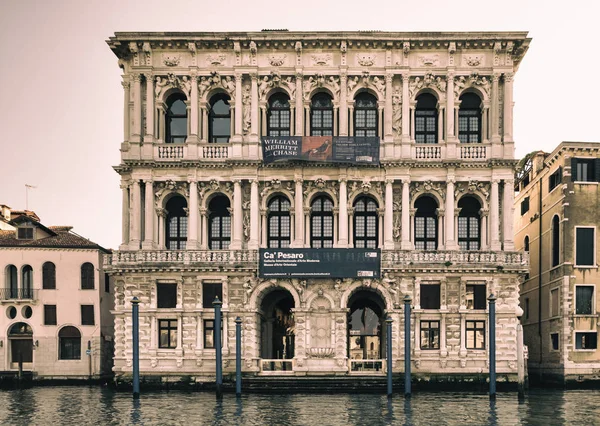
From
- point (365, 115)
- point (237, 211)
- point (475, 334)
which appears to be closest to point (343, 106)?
point (365, 115)

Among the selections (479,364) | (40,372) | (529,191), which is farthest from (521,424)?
(40,372)

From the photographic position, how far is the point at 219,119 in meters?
53.0

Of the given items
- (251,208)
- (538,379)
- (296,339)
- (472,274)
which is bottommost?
(538,379)

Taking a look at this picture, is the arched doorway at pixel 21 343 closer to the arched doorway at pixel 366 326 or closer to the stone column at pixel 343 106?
the arched doorway at pixel 366 326

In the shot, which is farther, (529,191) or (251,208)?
(529,191)

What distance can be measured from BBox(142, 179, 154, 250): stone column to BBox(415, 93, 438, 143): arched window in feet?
58.3

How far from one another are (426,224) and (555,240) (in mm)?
9518

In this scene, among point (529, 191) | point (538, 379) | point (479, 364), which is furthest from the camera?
point (529, 191)

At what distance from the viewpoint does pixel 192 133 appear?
168 ft

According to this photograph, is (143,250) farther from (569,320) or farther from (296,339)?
(569,320)

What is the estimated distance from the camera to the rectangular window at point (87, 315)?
59.7 m

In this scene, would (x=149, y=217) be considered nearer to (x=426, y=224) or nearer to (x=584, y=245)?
(x=426, y=224)

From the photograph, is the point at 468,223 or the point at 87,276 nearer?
the point at 468,223

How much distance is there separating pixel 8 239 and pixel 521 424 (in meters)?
45.0
